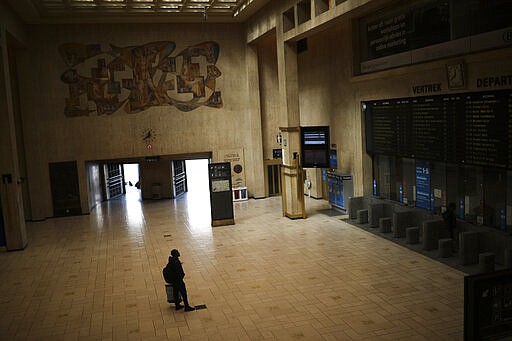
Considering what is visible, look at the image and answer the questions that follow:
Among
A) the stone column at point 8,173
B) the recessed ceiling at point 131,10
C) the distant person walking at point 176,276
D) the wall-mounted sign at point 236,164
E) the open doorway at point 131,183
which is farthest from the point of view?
the open doorway at point 131,183

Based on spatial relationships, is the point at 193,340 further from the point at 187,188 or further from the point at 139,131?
the point at 187,188

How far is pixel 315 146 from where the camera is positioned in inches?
617

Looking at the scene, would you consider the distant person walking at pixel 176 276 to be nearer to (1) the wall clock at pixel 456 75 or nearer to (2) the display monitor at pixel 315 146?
(1) the wall clock at pixel 456 75

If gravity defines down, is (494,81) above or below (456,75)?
below

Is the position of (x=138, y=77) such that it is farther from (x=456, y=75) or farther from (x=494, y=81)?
(x=494, y=81)

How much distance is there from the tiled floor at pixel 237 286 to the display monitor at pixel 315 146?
73.2 inches

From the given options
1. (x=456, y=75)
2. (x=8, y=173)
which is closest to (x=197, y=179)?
(x=8, y=173)

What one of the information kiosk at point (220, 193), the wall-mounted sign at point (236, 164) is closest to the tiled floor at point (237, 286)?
the information kiosk at point (220, 193)

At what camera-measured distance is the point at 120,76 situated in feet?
64.2

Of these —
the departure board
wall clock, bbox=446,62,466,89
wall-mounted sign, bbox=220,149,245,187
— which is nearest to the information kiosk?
the departure board

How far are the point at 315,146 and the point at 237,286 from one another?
6610 mm

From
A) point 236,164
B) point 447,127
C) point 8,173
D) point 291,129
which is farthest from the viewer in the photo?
point 236,164

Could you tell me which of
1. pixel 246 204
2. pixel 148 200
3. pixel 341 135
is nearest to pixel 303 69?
pixel 341 135

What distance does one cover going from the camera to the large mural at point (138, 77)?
19.2m
